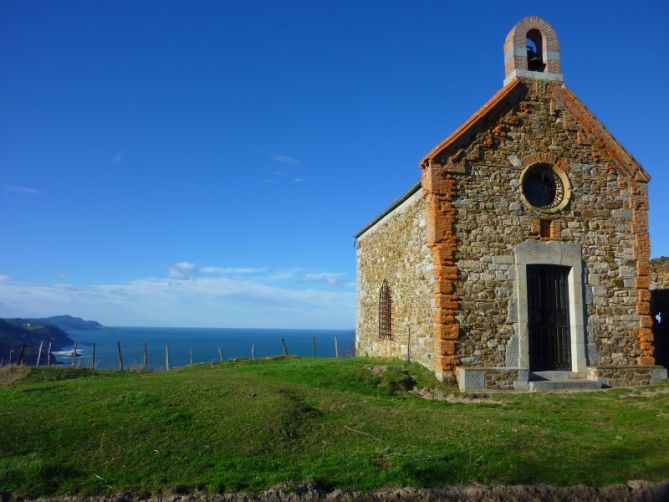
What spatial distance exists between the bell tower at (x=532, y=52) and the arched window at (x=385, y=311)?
835cm

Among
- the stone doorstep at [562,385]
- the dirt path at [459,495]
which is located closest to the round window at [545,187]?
the stone doorstep at [562,385]

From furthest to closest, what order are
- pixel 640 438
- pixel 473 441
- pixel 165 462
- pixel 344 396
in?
pixel 344 396 < pixel 640 438 < pixel 473 441 < pixel 165 462

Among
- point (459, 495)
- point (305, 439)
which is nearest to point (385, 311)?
point (305, 439)

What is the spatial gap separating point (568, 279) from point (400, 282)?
16.9 ft

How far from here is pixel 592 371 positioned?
45.6ft

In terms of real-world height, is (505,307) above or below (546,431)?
above

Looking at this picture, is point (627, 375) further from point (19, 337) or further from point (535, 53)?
point (19, 337)

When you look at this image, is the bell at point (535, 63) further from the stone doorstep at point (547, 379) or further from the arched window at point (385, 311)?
the stone doorstep at point (547, 379)

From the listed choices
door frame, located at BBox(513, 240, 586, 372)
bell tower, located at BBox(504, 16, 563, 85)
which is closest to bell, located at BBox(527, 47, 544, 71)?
bell tower, located at BBox(504, 16, 563, 85)

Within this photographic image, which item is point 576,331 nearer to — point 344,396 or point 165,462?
point 344,396

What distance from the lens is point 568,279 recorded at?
1446 centimetres

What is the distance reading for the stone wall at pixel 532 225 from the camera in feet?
45.0

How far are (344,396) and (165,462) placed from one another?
4.76 meters

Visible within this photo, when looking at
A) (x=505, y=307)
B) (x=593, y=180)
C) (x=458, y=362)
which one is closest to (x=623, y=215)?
(x=593, y=180)
